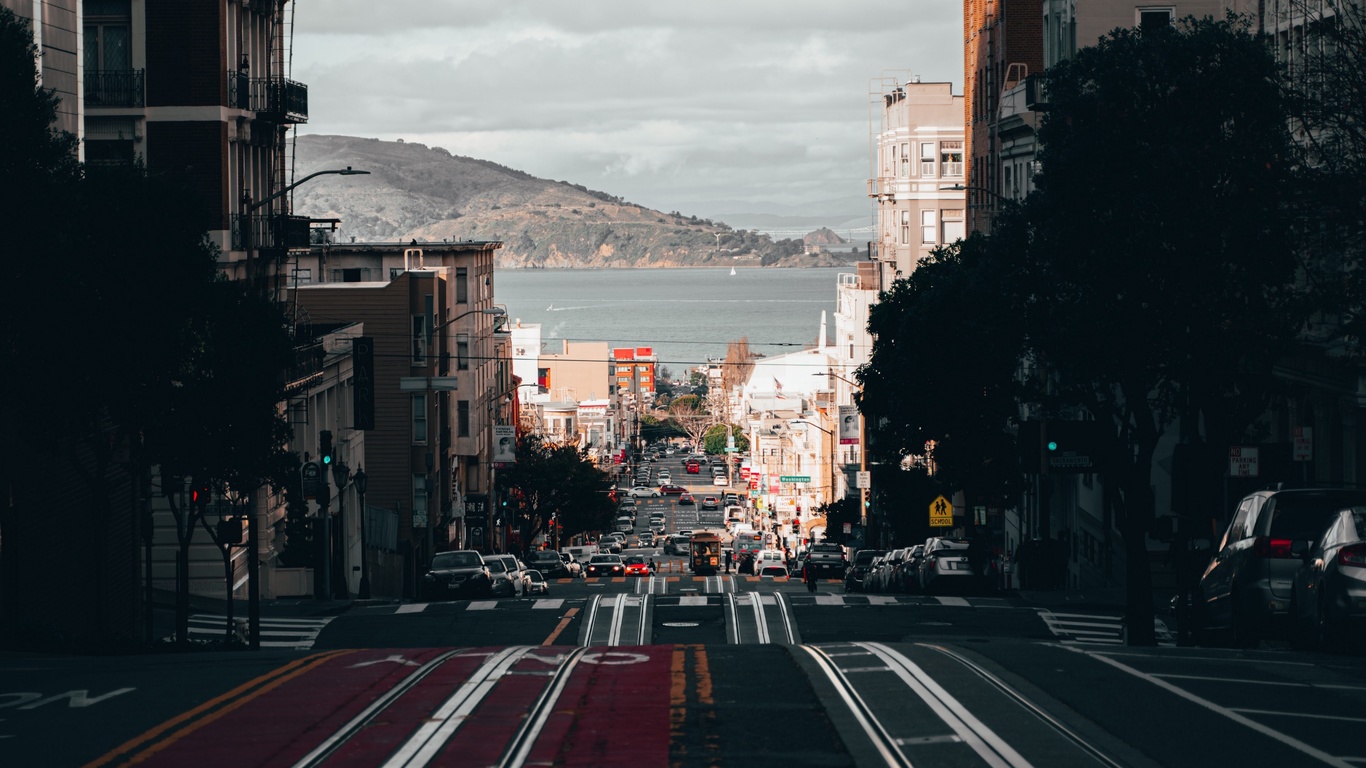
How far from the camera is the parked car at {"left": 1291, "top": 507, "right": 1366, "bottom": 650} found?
57.8ft

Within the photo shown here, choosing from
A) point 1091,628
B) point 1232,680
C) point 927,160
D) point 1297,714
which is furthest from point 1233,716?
point 927,160

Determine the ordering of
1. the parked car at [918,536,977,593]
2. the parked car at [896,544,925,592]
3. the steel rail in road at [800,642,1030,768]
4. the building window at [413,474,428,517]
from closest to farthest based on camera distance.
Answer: the steel rail in road at [800,642,1030,768] < the parked car at [918,536,977,593] < the parked car at [896,544,925,592] < the building window at [413,474,428,517]

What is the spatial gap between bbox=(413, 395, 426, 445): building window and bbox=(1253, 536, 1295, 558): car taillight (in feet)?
174

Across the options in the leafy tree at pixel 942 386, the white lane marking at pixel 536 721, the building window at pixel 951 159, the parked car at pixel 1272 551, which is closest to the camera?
the white lane marking at pixel 536 721

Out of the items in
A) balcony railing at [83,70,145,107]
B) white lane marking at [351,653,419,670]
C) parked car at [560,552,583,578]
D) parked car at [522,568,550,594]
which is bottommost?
parked car at [560,552,583,578]

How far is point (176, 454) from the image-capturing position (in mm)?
30438

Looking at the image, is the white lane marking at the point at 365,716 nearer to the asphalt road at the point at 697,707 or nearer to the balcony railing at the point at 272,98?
the asphalt road at the point at 697,707

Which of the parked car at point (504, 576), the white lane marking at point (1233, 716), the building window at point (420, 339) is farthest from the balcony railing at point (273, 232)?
the white lane marking at point (1233, 716)

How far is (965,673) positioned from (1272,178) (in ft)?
39.4

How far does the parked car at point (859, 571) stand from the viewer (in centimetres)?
5600

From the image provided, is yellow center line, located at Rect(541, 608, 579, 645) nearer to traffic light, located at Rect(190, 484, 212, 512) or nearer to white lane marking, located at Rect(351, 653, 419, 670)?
traffic light, located at Rect(190, 484, 212, 512)

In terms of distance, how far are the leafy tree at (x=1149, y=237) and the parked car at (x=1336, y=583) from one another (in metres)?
9.90

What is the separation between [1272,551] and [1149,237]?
10.5 meters

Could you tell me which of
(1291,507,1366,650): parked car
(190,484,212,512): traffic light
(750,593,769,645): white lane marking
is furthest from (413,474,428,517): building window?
(1291,507,1366,650): parked car
